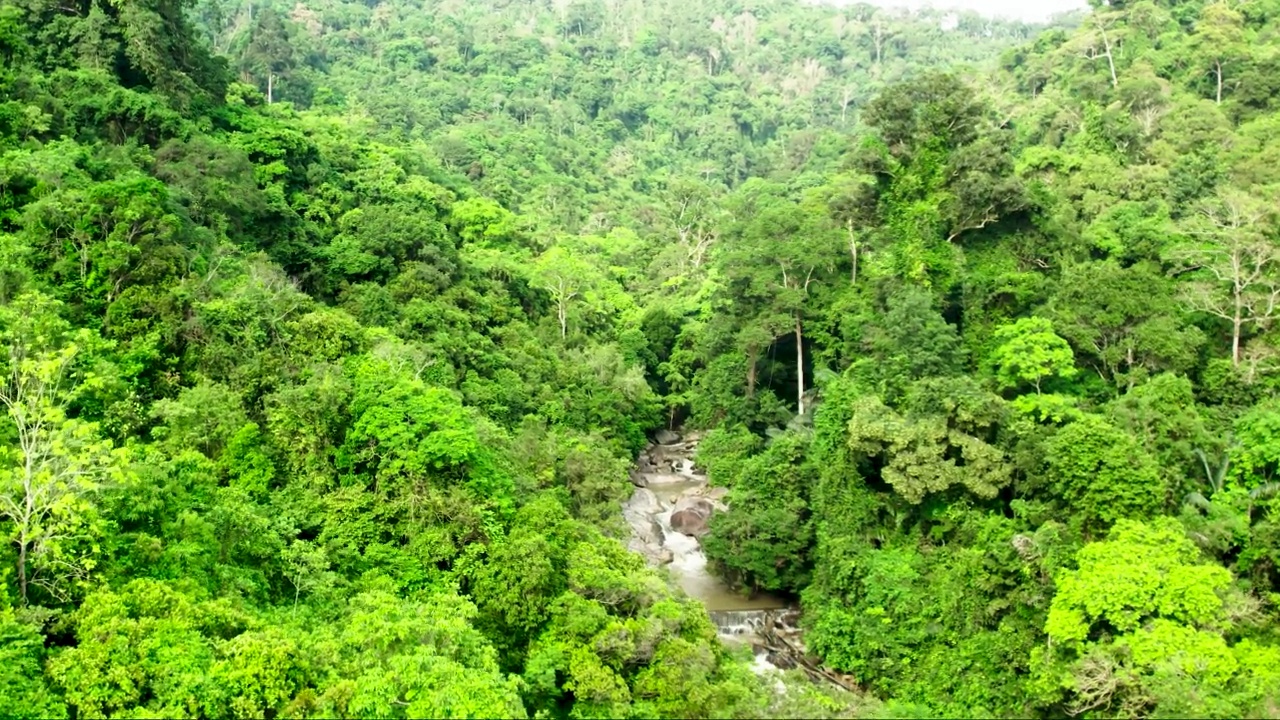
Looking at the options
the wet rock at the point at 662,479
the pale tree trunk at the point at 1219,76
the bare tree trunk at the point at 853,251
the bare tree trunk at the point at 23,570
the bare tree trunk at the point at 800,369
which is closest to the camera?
the bare tree trunk at the point at 23,570

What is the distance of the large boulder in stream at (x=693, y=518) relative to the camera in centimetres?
3275

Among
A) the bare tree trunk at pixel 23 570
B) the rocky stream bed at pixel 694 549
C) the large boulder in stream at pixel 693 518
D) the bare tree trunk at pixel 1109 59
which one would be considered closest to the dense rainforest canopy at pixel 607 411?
the bare tree trunk at pixel 23 570

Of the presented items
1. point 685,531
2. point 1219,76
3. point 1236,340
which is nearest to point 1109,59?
point 1219,76

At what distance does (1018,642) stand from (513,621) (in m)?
11.5

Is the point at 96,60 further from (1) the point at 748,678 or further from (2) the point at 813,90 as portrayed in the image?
(2) the point at 813,90

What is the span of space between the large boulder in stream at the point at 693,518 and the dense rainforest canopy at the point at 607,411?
1724 mm

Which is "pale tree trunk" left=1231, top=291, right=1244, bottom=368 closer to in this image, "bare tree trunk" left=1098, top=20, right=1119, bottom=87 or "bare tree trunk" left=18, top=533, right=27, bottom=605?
"bare tree trunk" left=1098, top=20, right=1119, bottom=87

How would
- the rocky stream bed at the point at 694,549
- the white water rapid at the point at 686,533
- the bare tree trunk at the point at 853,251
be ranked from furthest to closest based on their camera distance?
the bare tree trunk at the point at 853,251
the white water rapid at the point at 686,533
the rocky stream bed at the point at 694,549

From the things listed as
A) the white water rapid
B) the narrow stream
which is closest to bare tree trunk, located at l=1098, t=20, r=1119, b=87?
the white water rapid

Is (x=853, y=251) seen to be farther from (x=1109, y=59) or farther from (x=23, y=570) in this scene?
(x=23, y=570)

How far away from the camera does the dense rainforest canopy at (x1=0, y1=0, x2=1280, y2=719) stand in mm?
15047

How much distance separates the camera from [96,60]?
30.1 metres

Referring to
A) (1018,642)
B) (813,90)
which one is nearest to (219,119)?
(1018,642)

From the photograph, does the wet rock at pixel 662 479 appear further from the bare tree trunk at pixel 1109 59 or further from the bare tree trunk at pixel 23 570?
the bare tree trunk at pixel 1109 59
